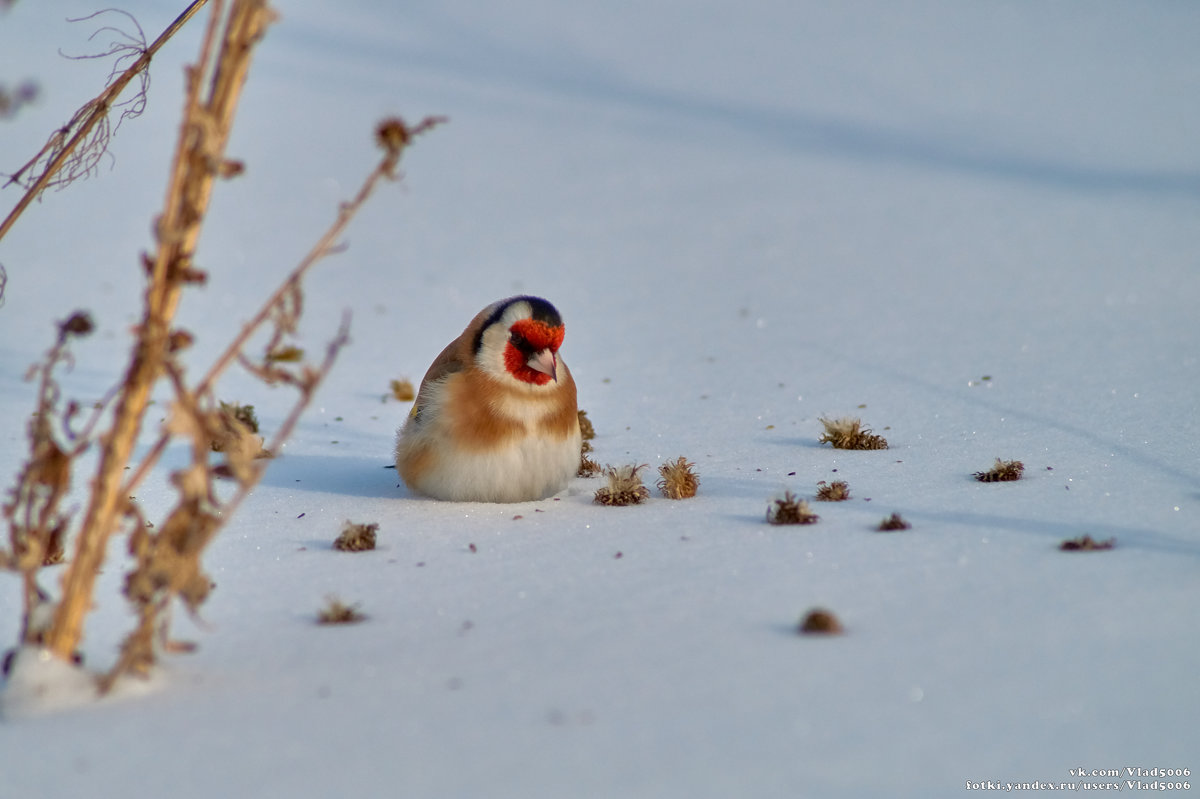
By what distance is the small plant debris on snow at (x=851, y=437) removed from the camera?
5.12 metres

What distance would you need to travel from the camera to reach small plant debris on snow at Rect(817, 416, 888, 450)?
5.12 m

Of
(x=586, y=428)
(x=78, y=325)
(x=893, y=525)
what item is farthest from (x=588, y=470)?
(x=78, y=325)

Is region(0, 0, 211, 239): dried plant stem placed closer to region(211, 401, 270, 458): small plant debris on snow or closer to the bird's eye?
region(211, 401, 270, 458): small plant debris on snow

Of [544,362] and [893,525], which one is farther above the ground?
[544,362]

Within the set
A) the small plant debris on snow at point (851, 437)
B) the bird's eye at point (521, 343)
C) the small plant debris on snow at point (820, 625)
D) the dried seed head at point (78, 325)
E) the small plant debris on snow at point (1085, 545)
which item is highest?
the dried seed head at point (78, 325)

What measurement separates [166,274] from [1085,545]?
2535 mm

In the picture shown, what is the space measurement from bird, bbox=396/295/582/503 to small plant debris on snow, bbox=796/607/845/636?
174 centimetres

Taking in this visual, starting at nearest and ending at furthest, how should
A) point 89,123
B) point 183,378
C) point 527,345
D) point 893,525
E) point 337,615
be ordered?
point 183,378 → point 337,615 → point 89,123 → point 893,525 → point 527,345

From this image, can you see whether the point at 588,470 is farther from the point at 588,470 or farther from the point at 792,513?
the point at 792,513

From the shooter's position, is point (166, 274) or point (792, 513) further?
point (792, 513)

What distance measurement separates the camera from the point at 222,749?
2.42m

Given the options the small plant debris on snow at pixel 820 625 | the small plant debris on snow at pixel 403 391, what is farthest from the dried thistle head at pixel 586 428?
the small plant debris on snow at pixel 820 625

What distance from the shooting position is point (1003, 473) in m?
4.38

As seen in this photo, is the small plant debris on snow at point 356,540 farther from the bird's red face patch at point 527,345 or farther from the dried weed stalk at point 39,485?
the dried weed stalk at point 39,485
